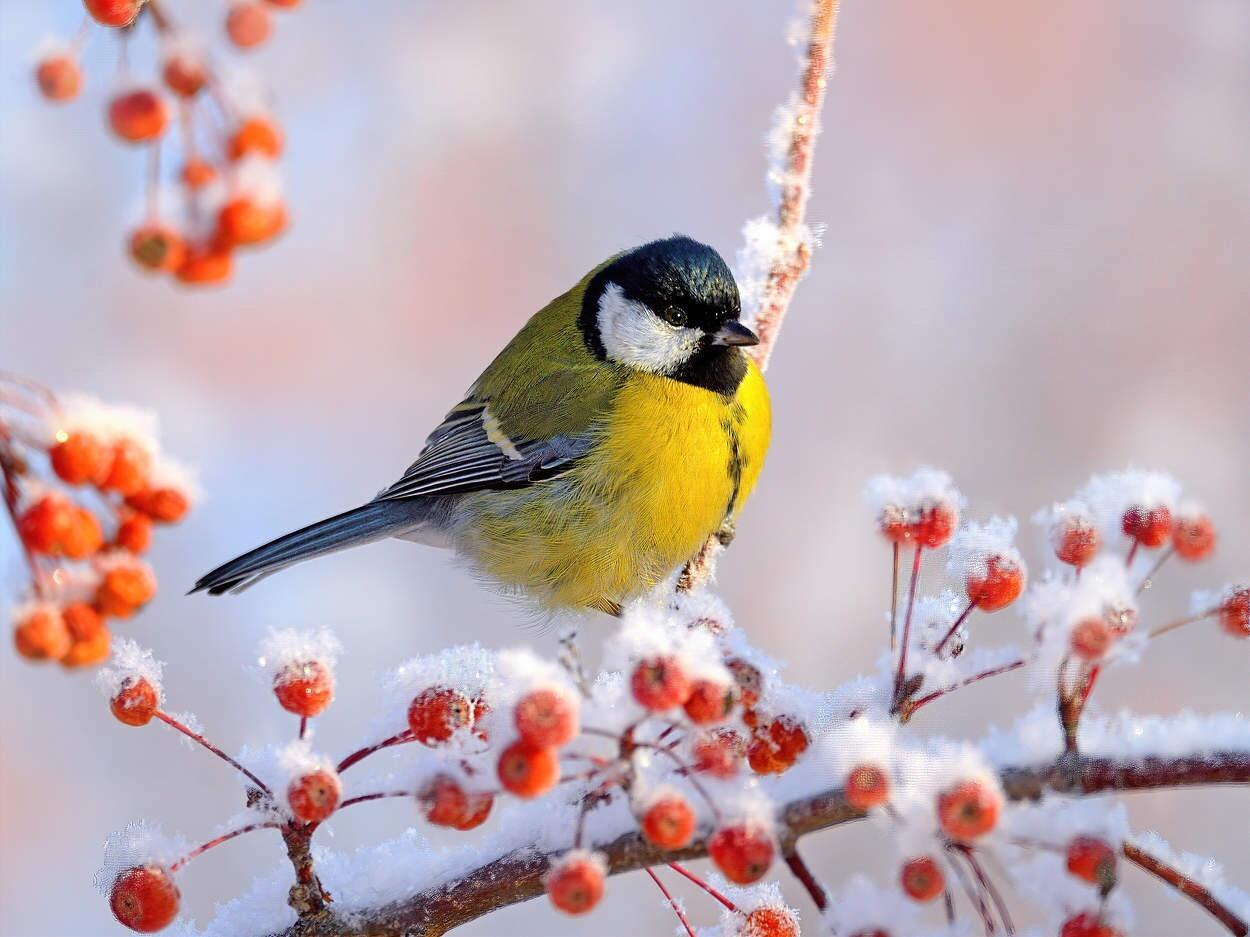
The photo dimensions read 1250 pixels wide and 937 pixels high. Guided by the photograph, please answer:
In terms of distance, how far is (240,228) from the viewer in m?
0.99

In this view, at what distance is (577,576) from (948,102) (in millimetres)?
1929

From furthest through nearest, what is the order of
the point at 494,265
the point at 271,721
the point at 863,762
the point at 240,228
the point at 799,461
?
1. the point at 494,265
2. the point at 799,461
3. the point at 271,721
4. the point at 240,228
5. the point at 863,762

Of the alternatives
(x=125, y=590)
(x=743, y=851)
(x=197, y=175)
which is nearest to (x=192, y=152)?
(x=197, y=175)

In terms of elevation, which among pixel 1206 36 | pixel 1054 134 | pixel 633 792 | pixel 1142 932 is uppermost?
pixel 1206 36

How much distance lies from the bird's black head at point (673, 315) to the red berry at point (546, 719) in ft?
4.20

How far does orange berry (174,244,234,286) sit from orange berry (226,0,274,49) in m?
0.20

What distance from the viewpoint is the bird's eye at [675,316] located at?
2.29 m

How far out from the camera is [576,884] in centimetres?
91

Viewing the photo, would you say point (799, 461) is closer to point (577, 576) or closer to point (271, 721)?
point (577, 576)

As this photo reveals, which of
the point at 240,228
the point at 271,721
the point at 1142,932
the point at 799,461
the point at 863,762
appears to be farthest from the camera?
the point at 799,461

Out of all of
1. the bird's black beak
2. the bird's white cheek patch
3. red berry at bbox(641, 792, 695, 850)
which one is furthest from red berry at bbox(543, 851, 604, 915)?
the bird's white cheek patch

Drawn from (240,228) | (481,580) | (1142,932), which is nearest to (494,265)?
(481,580)

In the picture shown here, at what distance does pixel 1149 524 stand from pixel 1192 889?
305 mm

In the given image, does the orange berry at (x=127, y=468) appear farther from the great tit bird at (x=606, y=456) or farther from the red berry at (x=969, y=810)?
the great tit bird at (x=606, y=456)
